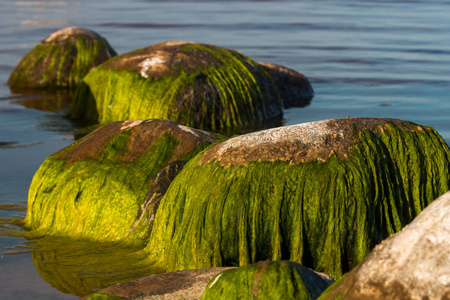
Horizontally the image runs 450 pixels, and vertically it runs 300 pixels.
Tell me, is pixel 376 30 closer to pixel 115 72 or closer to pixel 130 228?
pixel 115 72

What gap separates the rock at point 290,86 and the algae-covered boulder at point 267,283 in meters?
6.41

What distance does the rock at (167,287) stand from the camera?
341 cm

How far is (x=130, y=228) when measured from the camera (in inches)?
185

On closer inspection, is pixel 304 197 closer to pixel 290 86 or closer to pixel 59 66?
pixel 290 86

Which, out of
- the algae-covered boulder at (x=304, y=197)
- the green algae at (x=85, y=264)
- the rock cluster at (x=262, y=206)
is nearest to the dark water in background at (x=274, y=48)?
the green algae at (x=85, y=264)

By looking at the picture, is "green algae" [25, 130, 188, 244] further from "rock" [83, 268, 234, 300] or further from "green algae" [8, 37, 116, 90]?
"green algae" [8, 37, 116, 90]

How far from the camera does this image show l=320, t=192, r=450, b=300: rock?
248cm

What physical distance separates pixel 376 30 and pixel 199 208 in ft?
42.5

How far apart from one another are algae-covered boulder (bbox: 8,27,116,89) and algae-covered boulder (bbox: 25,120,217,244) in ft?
19.0

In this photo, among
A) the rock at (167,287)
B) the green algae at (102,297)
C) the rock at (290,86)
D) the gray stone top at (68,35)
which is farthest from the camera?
the gray stone top at (68,35)

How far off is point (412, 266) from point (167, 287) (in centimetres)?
Answer: 137

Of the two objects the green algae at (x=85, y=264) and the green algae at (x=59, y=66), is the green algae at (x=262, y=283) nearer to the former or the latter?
the green algae at (x=85, y=264)

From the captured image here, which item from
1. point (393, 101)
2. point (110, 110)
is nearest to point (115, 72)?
point (110, 110)

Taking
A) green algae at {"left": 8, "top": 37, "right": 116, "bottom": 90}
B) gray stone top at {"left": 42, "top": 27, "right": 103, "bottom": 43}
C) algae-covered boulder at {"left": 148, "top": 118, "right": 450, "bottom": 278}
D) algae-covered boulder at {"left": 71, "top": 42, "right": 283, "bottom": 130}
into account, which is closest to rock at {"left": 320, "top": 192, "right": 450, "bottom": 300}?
algae-covered boulder at {"left": 148, "top": 118, "right": 450, "bottom": 278}
